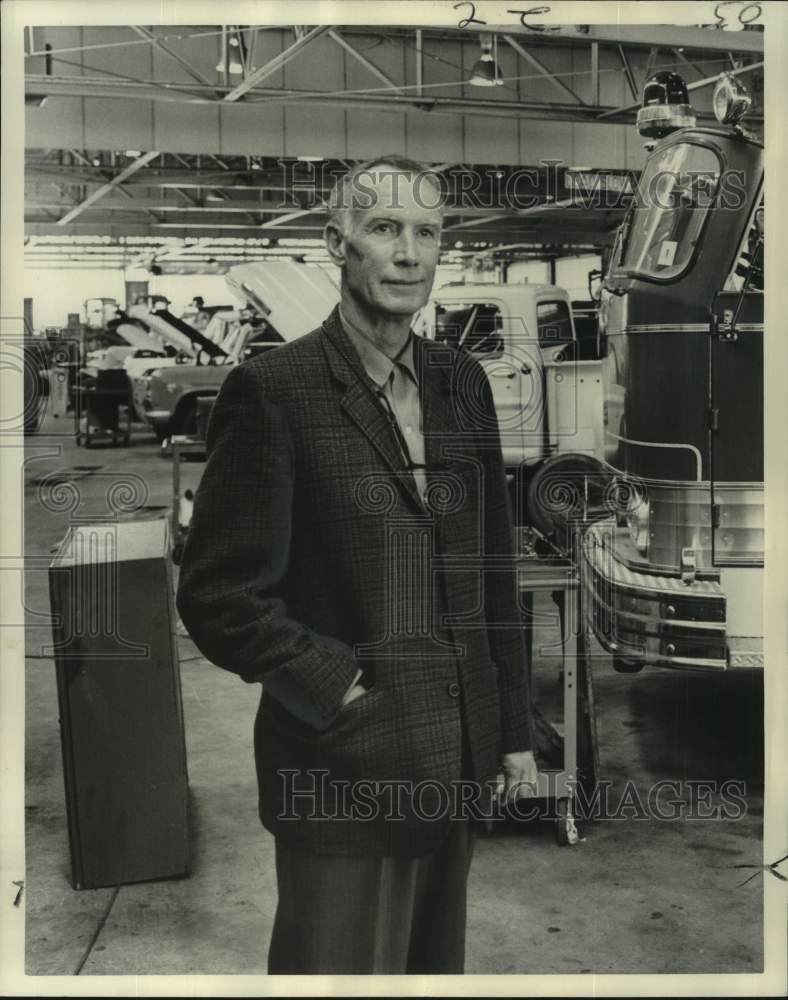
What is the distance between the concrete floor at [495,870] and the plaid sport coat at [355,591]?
1.34 feet

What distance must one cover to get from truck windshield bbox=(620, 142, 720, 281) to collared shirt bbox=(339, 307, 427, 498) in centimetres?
125

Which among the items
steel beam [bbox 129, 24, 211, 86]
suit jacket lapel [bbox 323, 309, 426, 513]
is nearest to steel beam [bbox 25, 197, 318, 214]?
steel beam [bbox 129, 24, 211, 86]

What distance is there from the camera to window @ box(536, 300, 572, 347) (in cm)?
425

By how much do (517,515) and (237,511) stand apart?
1.19m

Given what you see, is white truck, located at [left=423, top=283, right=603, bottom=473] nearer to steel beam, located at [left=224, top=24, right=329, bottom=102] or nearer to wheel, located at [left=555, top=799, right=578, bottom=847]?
steel beam, located at [left=224, top=24, right=329, bottom=102]

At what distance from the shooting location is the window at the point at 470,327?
3141 mm

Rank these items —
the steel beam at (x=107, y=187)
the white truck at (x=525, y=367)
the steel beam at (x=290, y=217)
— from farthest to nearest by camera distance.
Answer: the steel beam at (x=107, y=187)
the white truck at (x=525, y=367)
the steel beam at (x=290, y=217)

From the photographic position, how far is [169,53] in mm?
3365

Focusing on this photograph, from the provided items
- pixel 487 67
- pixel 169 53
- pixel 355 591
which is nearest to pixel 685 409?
pixel 487 67

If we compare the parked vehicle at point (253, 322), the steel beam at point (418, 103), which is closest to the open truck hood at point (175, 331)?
the parked vehicle at point (253, 322)

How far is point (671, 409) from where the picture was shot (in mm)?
3934

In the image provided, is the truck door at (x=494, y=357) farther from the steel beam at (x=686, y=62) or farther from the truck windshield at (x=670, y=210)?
the steel beam at (x=686, y=62)

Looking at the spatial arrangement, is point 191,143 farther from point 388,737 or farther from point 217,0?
point 388,737

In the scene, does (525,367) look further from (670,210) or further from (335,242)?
(335,242)
